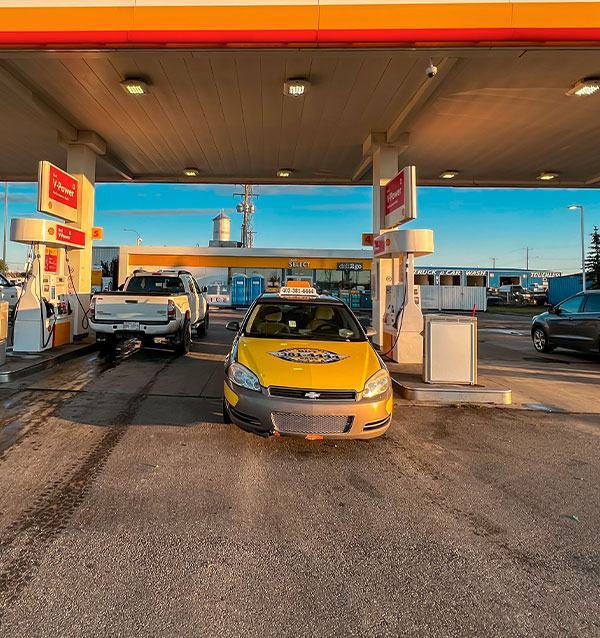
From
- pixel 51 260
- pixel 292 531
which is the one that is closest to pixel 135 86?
pixel 51 260

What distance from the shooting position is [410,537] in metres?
2.73

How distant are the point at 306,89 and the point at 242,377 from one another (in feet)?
21.4

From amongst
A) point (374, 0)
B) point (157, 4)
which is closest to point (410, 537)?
point (374, 0)

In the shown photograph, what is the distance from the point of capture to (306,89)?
7969mm

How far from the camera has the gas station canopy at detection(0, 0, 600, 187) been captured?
18.4ft

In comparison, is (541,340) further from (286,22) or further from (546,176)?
(286,22)

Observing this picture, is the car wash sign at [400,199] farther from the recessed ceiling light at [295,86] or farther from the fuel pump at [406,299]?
the recessed ceiling light at [295,86]

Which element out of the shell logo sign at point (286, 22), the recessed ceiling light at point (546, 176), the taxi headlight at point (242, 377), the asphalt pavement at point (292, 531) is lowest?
the asphalt pavement at point (292, 531)

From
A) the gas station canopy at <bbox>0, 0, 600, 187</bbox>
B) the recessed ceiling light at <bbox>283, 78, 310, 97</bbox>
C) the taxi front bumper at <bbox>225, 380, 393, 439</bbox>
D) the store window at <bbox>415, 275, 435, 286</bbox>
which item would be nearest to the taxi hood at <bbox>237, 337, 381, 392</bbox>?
the taxi front bumper at <bbox>225, 380, 393, 439</bbox>

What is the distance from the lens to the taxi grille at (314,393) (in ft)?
12.3

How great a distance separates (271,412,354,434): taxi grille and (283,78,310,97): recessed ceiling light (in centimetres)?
672

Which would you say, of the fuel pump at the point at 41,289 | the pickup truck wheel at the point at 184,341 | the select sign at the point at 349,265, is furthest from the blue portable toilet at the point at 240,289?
the fuel pump at the point at 41,289

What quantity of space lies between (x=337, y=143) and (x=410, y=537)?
34.9 feet

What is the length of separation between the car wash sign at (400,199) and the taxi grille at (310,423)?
241 inches
